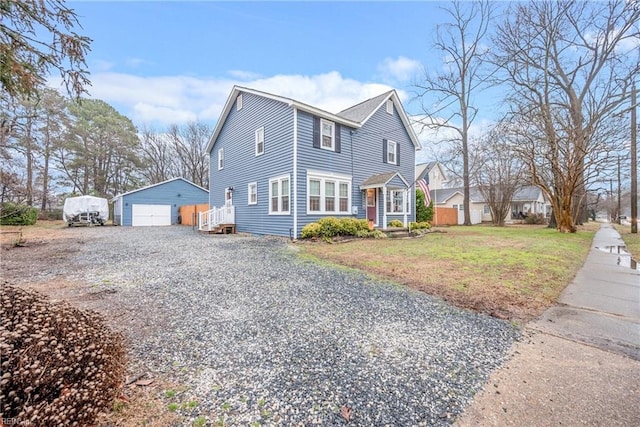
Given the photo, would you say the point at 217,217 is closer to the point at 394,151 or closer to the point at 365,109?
the point at 365,109

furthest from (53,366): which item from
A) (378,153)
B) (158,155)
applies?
(158,155)

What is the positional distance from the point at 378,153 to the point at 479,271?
9397 mm

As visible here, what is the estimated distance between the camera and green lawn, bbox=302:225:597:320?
425cm

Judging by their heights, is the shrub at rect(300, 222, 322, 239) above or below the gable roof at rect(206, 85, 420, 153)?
below

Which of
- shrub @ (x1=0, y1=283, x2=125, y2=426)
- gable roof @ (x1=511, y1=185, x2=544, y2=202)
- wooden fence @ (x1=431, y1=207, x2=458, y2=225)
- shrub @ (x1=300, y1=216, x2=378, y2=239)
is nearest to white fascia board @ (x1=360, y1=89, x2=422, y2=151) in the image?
shrub @ (x1=300, y1=216, x2=378, y2=239)

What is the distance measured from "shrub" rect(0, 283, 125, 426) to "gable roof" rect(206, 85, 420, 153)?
384 inches

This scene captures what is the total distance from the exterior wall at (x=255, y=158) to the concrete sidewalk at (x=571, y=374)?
8.83 metres

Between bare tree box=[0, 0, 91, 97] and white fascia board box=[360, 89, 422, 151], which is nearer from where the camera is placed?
bare tree box=[0, 0, 91, 97]

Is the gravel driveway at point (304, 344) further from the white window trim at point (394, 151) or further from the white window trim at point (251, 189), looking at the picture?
the white window trim at point (394, 151)

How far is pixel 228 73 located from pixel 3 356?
1632cm

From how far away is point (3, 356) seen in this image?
5.83 feet

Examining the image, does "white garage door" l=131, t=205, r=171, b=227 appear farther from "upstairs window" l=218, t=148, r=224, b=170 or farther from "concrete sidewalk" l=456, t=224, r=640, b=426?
"concrete sidewalk" l=456, t=224, r=640, b=426

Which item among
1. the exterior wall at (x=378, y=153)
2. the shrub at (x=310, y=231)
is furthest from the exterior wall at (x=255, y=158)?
the exterior wall at (x=378, y=153)

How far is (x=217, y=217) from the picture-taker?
14.5 metres
